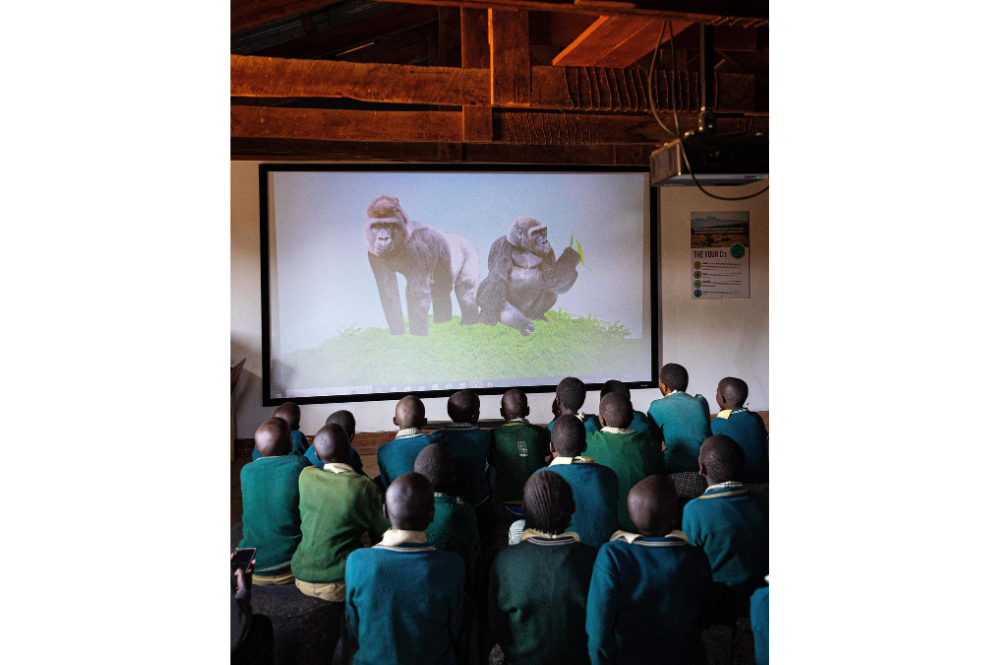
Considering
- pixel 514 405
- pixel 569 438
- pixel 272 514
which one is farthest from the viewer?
pixel 514 405

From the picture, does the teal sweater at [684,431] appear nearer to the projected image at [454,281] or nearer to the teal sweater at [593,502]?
the teal sweater at [593,502]

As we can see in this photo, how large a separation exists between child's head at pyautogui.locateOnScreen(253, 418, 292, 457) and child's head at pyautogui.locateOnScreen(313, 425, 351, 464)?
27 cm

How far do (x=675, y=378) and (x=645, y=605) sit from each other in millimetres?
2156

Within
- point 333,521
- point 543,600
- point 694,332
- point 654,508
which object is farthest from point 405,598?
point 694,332

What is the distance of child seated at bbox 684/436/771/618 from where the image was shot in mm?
2072

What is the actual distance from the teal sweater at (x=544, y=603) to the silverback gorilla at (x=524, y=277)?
13.0 feet

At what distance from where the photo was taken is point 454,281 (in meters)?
5.58

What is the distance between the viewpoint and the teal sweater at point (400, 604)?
171cm

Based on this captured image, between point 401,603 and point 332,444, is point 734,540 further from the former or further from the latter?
point 332,444

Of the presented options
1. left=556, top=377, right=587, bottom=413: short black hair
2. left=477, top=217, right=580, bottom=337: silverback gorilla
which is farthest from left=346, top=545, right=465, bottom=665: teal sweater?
left=477, top=217, right=580, bottom=337: silverback gorilla

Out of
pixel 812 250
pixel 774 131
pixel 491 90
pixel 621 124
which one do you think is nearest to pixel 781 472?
pixel 812 250

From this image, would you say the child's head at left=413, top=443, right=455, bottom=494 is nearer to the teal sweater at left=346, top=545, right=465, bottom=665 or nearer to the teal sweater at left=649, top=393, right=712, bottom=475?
the teal sweater at left=346, top=545, right=465, bottom=665

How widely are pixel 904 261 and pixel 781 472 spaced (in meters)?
0.39
